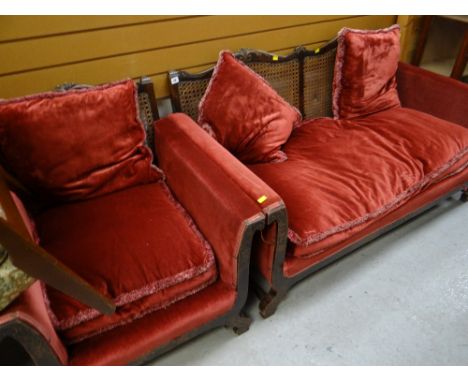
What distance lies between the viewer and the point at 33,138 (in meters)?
1.15

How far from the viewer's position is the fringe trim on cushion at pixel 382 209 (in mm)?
1183

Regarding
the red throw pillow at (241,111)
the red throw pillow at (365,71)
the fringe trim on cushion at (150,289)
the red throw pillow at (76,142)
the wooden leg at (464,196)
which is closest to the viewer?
the fringe trim on cushion at (150,289)

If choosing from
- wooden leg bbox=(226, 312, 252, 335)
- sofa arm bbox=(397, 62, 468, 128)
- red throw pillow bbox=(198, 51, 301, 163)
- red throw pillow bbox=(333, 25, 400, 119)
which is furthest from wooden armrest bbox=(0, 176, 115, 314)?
sofa arm bbox=(397, 62, 468, 128)

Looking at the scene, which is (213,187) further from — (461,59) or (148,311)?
(461,59)

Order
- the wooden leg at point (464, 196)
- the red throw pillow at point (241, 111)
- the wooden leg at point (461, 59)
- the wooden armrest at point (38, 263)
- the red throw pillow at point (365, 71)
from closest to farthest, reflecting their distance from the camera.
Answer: the wooden armrest at point (38, 263)
the red throw pillow at point (241, 111)
the red throw pillow at point (365, 71)
the wooden leg at point (464, 196)
the wooden leg at point (461, 59)

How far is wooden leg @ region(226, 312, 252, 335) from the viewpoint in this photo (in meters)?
1.26

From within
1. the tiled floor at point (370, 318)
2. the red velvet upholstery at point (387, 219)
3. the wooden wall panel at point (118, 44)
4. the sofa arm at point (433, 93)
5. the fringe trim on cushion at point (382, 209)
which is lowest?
the tiled floor at point (370, 318)

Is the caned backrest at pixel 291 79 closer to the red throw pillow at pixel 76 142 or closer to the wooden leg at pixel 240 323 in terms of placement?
the red throw pillow at pixel 76 142

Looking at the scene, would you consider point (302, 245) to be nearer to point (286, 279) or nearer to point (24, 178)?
point (286, 279)

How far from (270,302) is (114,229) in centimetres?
67

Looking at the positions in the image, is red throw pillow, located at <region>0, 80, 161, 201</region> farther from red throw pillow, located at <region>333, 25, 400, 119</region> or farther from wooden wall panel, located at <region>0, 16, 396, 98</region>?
red throw pillow, located at <region>333, 25, 400, 119</region>

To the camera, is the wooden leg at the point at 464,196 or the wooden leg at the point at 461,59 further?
the wooden leg at the point at 461,59

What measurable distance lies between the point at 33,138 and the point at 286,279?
1.05m

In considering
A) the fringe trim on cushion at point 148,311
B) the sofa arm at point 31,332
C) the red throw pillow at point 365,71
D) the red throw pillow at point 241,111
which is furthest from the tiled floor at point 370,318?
the red throw pillow at point 365,71
